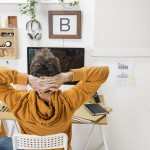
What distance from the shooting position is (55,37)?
7.22 ft

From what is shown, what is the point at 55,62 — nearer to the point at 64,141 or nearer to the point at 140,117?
the point at 64,141

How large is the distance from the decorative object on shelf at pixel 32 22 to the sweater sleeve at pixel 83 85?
1096mm

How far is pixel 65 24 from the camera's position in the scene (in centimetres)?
216

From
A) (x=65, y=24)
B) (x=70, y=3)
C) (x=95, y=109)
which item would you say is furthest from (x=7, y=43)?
(x=95, y=109)

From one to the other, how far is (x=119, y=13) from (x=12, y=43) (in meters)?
1.13

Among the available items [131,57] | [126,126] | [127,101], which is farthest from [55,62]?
[126,126]

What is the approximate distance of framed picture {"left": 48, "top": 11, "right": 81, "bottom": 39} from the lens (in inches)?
83.8

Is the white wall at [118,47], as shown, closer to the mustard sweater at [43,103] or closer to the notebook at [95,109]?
the notebook at [95,109]

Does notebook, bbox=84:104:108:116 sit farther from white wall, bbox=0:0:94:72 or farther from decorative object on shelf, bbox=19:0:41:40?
decorative object on shelf, bbox=19:0:41:40

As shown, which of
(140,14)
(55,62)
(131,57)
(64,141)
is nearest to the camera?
(55,62)

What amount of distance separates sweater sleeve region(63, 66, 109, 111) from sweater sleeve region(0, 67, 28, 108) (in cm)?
25

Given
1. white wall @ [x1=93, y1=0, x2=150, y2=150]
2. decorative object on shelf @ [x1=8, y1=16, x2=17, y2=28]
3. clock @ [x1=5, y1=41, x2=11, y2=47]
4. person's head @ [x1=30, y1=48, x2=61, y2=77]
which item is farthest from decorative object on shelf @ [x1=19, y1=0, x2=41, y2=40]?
person's head @ [x1=30, y1=48, x2=61, y2=77]

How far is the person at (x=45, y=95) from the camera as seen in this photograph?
1.10 m

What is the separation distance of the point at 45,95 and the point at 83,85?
242 mm
